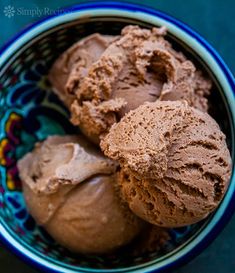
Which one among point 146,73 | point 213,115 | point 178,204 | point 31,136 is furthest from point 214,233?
point 31,136

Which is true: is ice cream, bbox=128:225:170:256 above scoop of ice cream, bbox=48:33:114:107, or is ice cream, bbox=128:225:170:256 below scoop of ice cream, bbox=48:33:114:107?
below

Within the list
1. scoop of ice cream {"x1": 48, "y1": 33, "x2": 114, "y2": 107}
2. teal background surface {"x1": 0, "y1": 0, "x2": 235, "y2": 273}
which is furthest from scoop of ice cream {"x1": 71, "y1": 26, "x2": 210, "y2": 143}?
teal background surface {"x1": 0, "y1": 0, "x2": 235, "y2": 273}

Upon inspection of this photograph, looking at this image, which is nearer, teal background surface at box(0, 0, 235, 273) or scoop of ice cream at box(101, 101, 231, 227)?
scoop of ice cream at box(101, 101, 231, 227)

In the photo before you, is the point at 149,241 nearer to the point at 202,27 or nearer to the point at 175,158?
the point at 175,158

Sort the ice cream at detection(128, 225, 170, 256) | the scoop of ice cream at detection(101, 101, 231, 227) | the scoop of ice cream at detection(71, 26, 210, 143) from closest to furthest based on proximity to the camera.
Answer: the scoop of ice cream at detection(101, 101, 231, 227)
the scoop of ice cream at detection(71, 26, 210, 143)
the ice cream at detection(128, 225, 170, 256)

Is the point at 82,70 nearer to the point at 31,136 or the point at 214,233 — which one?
the point at 31,136

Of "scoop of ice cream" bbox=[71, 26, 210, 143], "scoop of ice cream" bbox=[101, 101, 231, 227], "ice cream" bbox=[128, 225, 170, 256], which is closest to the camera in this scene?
"scoop of ice cream" bbox=[101, 101, 231, 227]

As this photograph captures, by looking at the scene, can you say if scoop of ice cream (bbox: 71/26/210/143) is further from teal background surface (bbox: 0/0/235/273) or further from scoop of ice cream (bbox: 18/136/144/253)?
teal background surface (bbox: 0/0/235/273)
